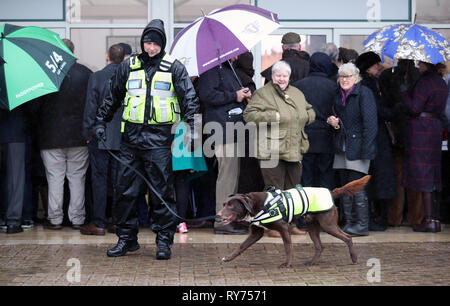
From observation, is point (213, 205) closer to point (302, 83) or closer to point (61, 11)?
point (302, 83)

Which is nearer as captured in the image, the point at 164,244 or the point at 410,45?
the point at 164,244

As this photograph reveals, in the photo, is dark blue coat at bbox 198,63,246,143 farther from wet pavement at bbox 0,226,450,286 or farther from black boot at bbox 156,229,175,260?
black boot at bbox 156,229,175,260

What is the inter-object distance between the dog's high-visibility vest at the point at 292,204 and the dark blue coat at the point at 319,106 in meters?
2.13

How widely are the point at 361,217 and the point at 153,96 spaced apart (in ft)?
10.2

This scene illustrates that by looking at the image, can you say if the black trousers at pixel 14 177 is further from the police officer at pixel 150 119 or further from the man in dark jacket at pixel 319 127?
the man in dark jacket at pixel 319 127

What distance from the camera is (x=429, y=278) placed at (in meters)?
7.33

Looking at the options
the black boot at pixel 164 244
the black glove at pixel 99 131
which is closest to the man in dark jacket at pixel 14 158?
the black glove at pixel 99 131

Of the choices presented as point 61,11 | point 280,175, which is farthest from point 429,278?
point 61,11

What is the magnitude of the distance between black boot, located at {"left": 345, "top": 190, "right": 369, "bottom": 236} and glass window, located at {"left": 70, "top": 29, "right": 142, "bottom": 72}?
13.9ft

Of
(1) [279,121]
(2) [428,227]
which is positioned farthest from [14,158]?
(2) [428,227]

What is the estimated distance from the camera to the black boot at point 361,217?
968cm

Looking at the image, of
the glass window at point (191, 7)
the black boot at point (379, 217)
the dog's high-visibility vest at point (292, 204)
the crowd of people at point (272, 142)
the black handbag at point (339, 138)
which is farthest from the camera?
the glass window at point (191, 7)

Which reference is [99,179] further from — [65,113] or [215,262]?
[215,262]

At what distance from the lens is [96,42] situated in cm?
1211
